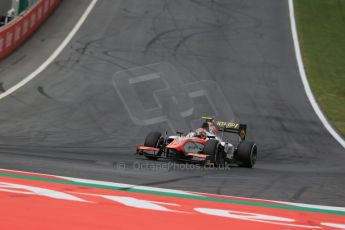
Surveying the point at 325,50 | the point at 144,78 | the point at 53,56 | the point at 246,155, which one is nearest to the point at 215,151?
the point at 246,155

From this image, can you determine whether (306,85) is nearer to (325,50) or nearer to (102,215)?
(325,50)

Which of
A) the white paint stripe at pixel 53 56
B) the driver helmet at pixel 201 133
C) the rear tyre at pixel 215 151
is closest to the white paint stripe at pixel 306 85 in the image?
the driver helmet at pixel 201 133

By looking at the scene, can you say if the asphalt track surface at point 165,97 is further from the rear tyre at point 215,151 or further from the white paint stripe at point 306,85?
the rear tyre at point 215,151

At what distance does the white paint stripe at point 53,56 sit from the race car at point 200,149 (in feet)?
28.5

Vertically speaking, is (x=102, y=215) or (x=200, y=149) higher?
(x=200, y=149)

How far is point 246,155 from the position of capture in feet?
43.3

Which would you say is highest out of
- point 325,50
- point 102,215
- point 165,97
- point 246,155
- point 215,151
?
point 325,50

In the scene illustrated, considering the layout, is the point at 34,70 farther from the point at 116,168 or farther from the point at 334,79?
the point at 116,168

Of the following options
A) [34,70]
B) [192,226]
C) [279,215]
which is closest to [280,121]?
[34,70]

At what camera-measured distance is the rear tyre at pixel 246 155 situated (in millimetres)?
13210

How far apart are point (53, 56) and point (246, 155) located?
1467cm

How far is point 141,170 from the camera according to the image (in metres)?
10.5

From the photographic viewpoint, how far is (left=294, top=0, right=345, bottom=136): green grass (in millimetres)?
23202

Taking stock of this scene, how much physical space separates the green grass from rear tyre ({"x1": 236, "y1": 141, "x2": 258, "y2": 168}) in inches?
268
